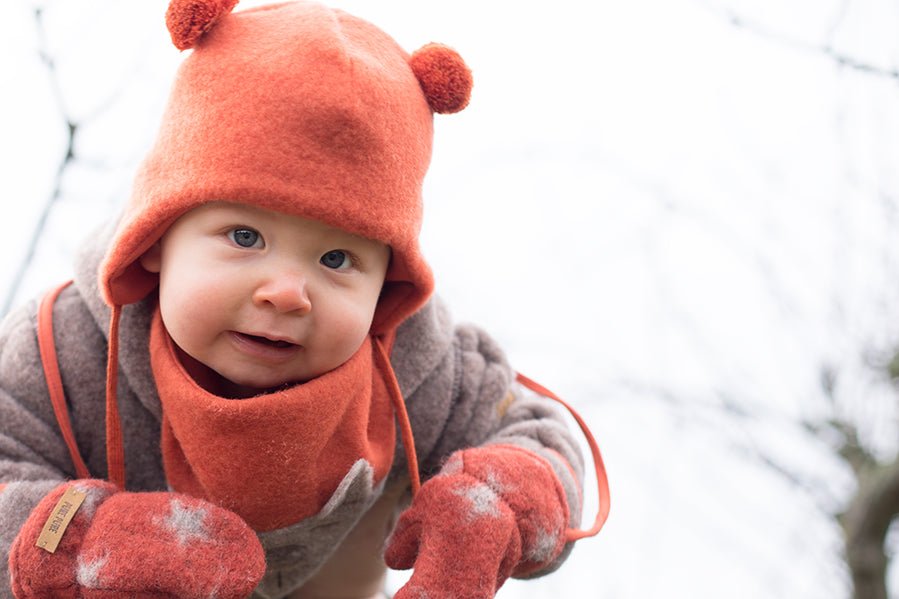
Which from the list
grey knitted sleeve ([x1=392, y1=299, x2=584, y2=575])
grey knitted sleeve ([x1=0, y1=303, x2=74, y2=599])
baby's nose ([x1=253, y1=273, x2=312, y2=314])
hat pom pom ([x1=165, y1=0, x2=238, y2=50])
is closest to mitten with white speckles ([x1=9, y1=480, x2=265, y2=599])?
grey knitted sleeve ([x1=0, y1=303, x2=74, y2=599])

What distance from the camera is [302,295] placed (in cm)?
100

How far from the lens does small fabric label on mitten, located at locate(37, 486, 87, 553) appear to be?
92 cm

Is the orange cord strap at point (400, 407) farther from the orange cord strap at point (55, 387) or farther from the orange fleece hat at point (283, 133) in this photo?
the orange cord strap at point (55, 387)

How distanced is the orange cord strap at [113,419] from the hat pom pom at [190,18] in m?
0.32

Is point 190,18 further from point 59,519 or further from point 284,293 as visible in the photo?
point 59,519

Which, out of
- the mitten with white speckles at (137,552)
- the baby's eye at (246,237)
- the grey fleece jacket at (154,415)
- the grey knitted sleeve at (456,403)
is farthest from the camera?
the grey knitted sleeve at (456,403)

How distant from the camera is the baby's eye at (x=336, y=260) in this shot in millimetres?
1049

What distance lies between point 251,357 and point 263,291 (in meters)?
0.10

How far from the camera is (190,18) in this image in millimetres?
1052

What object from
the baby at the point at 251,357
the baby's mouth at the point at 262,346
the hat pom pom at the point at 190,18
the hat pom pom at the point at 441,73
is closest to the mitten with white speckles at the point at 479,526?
the baby at the point at 251,357

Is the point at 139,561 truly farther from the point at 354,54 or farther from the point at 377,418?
the point at 354,54

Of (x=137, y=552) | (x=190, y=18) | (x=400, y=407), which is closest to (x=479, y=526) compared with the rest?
(x=400, y=407)

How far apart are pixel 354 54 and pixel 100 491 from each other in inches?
21.5

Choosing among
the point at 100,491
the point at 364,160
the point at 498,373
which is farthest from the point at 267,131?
the point at 498,373
